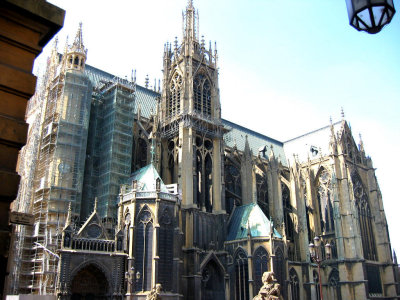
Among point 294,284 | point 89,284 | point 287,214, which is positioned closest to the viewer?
point 89,284

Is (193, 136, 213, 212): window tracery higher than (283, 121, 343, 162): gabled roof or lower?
lower

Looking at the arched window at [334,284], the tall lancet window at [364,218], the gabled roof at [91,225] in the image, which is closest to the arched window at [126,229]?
the gabled roof at [91,225]

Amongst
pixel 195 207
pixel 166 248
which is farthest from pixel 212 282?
pixel 166 248

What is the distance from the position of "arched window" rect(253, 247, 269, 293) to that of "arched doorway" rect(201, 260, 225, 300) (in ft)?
10.0

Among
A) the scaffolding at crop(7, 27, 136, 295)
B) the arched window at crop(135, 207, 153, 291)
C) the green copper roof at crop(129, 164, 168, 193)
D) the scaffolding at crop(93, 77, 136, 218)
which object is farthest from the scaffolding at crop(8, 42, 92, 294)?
the arched window at crop(135, 207, 153, 291)

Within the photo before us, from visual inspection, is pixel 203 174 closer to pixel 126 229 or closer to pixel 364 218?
pixel 126 229

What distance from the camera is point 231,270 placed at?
3931 centimetres

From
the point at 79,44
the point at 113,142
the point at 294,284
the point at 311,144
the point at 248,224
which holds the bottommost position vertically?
the point at 294,284

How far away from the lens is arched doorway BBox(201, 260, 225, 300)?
3791 cm

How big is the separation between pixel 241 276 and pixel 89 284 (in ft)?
46.1

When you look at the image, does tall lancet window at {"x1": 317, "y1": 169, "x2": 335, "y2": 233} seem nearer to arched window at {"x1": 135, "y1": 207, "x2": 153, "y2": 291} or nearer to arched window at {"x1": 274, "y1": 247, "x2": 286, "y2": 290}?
arched window at {"x1": 274, "y1": 247, "x2": 286, "y2": 290}

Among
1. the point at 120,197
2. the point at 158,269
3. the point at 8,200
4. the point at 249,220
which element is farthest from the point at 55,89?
the point at 8,200

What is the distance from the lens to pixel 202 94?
4456 cm

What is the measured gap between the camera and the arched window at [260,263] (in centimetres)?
3841
